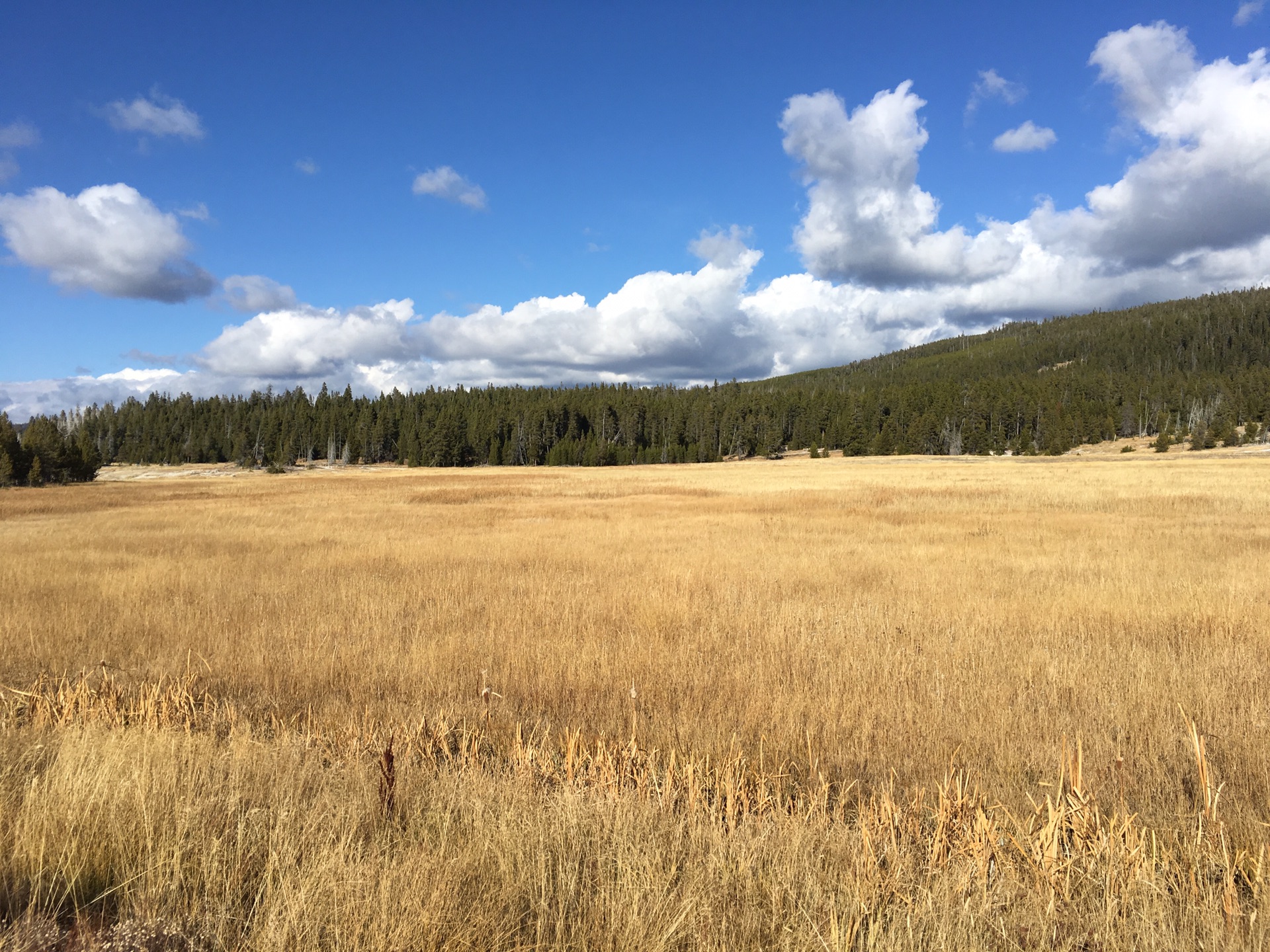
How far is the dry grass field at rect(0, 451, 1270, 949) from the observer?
2.99 metres

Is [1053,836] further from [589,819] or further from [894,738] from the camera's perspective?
[589,819]

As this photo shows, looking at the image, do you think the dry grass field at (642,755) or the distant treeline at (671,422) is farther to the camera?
the distant treeline at (671,422)

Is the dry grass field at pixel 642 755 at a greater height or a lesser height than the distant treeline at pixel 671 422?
lesser

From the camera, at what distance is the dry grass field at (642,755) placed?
2988mm

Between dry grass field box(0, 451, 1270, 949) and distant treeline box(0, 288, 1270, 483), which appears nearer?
dry grass field box(0, 451, 1270, 949)

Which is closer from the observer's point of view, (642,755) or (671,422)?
(642,755)

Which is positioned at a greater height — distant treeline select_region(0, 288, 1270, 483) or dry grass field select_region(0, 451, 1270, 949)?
distant treeline select_region(0, 288, 1270, 483)

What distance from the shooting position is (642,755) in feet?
15.9

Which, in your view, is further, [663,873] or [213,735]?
[213,735]

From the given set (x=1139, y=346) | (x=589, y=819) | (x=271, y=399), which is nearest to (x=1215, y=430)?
(x=1139, y=346)

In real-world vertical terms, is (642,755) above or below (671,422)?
below

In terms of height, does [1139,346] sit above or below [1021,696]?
above

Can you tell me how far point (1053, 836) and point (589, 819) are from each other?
2.48 meters

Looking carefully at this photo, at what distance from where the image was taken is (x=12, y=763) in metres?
4.45
